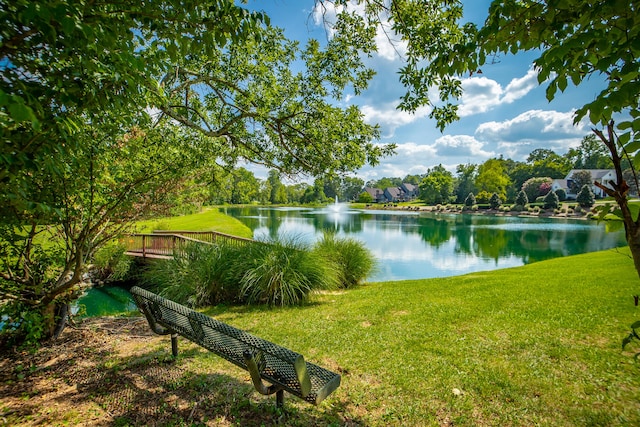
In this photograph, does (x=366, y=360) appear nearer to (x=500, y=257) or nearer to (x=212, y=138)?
(x=212, y=138)

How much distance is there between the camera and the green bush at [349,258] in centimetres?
981

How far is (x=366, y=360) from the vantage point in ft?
12.8

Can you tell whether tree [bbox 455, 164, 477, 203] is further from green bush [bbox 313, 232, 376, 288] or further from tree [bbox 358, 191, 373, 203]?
green bush [bbox 313, 232, 376, 288]

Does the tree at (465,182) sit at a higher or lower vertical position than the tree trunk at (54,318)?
higher

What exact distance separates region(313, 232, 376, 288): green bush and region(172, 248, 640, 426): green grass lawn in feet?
9.34

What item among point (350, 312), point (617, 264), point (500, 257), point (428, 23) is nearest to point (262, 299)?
point (350, 312)

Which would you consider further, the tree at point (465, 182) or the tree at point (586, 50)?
the tree at point (465, 182)

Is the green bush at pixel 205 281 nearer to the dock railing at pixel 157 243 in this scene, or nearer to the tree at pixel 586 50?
the dock railing at pixel 157 243

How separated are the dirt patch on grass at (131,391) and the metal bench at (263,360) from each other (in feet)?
1.23

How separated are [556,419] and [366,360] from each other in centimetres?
191

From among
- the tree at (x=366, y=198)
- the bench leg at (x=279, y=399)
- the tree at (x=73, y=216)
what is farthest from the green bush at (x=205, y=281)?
the tree at (x=366, y=198)

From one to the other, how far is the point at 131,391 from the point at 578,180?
78524 mm

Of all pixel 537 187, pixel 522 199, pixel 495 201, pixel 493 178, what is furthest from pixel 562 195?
pixel 493 178

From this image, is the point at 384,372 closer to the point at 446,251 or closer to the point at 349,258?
the point at 349,258
